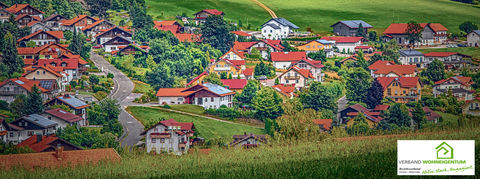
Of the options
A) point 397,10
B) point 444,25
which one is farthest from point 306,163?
point 397,10

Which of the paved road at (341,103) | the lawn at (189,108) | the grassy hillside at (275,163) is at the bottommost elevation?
the paved road at (341,103)

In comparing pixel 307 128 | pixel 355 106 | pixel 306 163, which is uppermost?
pixel 306 163

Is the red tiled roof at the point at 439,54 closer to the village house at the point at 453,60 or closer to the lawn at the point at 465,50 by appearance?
the village house at the point at 453,60

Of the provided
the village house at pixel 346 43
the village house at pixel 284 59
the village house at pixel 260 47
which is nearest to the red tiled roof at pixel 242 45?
the village house at pixel 260 47

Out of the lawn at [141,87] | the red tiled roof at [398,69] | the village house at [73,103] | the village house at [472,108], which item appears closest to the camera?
the village house at [73,103]

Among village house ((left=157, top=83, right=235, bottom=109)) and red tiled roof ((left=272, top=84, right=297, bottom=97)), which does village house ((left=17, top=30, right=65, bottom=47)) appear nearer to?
village house ((left=157, top=83, right=235, bottom=109))

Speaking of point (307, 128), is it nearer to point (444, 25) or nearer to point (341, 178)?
point (341, 178)
